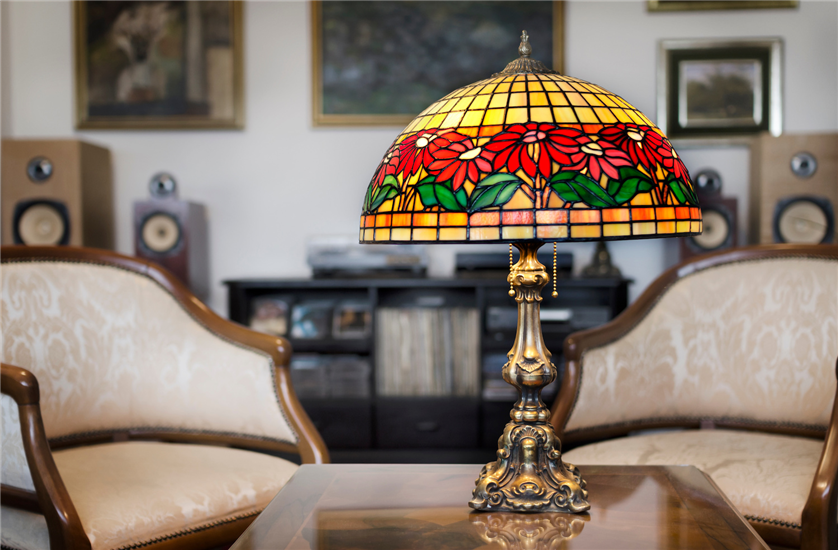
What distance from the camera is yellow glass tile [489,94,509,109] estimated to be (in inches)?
26.4

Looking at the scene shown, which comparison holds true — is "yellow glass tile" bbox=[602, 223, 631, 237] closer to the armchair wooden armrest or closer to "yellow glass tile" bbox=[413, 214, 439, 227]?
"yellow glass tile" bbox=[413, 214, 439, 227]

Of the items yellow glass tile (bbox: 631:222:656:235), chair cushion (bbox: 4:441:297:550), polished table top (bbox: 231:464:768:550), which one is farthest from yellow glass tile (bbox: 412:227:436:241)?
chair cushion (bbox: 4:441:297:550)

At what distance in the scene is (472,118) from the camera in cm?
67

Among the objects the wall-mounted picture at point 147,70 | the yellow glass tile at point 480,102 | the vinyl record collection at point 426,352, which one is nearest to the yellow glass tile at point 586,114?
the yellow glass tile at point 480,102

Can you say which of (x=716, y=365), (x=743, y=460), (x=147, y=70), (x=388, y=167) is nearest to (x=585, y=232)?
(x=388, y=167)

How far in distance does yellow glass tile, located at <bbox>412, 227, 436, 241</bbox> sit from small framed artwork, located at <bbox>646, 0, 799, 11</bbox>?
2.46 metres

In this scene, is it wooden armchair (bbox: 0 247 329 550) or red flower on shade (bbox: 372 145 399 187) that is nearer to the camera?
red flower on shade (bbox: 372 145 399 187)

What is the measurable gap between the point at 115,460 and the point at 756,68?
9.26ft

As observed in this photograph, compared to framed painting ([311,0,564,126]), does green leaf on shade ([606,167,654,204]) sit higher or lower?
lower

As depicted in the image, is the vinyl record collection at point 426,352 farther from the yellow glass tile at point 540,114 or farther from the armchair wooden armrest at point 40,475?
the yellow glass tile at point 540,114

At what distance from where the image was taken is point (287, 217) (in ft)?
8.86

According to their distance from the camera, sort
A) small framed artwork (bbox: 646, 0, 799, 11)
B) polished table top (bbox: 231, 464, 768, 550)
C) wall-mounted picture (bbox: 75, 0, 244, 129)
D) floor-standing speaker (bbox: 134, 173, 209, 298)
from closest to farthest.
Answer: polished table top (bbox: 231, 464, 768, 550)
floor-standing speaker (bbox: 134, 173, 209, 298)
small framed artwork (bbox: 646, 0, 799, 11)
wall-mounted picture (bbox: 75, 0, 244, 129)

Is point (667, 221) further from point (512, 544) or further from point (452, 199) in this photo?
point (512, 544)

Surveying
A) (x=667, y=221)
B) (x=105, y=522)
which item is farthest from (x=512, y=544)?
(x=105, y=522)
